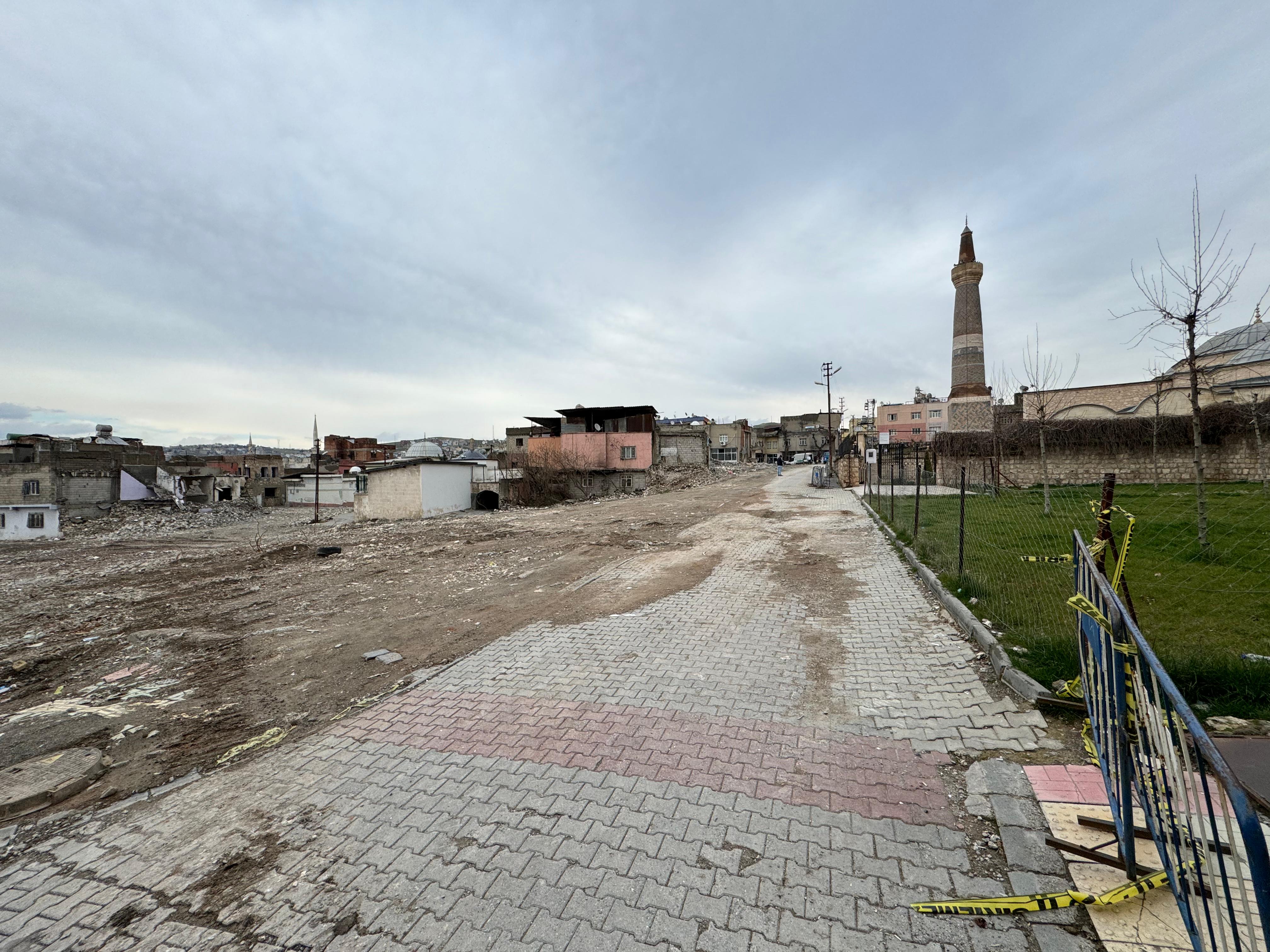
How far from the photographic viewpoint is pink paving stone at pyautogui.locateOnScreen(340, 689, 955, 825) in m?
3.12

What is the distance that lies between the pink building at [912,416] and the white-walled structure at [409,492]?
41.5 m

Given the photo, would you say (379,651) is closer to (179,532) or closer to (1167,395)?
(179,532)

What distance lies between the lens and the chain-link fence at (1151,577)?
3.97 metres

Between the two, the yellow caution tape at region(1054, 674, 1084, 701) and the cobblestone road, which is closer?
the cobblestone road

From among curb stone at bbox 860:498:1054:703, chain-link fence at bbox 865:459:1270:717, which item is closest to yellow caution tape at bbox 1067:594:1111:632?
chain-link fence at bbox 865:459:1270:717

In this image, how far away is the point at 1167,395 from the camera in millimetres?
23797

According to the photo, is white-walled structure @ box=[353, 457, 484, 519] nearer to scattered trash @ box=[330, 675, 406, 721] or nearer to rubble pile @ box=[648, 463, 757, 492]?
rubble pile @ box=[648, 463, 757, 492]

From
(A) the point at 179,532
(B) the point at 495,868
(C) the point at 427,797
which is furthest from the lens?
(A) the point at 179,532

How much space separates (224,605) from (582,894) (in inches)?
378

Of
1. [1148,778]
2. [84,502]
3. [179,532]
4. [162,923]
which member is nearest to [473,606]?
[162,923]

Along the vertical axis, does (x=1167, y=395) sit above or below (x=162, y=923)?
above

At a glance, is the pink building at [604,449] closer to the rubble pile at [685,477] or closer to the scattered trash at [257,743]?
the rubble pile at [685,477]

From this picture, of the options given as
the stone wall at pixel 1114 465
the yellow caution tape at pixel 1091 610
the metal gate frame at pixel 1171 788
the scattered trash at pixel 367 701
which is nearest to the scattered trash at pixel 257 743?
the scattered trash at pixel 367 701

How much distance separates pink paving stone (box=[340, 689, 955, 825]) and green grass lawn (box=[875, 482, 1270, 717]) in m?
1.94
